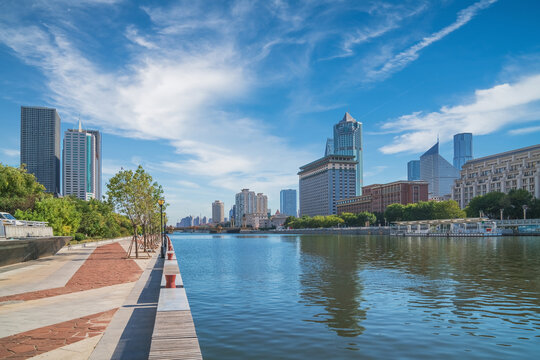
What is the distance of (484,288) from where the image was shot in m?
23.9

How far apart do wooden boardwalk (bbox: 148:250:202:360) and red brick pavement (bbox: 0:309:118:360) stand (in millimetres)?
2476

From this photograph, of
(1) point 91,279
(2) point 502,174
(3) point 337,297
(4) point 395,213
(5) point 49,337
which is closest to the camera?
(5) point 49,337

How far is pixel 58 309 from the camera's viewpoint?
1505 centimetres

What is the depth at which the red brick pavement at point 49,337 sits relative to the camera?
1026cm

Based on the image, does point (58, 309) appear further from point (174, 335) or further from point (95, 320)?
point (174, 335)

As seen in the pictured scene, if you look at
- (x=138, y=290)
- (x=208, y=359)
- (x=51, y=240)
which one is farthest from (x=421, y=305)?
(x=51, y=240)

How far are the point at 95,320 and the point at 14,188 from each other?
145ft

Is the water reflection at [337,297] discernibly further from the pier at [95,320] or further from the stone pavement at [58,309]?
the stone pavement at [58,309]

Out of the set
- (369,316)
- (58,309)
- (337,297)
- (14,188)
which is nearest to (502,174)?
(337,297)

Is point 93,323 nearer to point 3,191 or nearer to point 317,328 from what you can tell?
point 317,328

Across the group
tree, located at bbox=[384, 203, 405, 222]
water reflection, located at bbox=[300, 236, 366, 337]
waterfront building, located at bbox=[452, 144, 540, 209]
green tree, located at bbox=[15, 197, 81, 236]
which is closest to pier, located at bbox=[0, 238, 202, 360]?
water reflection, located at bbox=[300, 236, 366, 337]

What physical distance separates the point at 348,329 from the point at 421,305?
230 inches

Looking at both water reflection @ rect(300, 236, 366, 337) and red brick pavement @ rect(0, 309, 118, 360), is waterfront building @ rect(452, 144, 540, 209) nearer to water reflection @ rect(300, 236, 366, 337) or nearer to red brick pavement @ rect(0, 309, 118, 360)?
water reflection @ rect(300, 236, 366, 337)

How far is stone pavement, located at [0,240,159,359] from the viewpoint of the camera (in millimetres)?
10617
